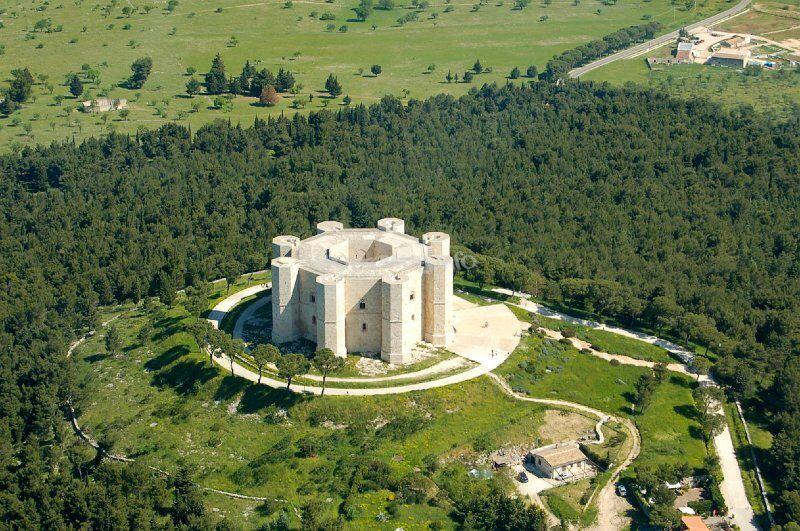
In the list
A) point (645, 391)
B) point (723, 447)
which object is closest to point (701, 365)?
point (645, 391)

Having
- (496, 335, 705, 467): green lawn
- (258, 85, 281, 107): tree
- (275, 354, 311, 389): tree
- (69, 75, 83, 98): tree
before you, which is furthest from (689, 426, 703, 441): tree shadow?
(69, 75, 83, 98): tree

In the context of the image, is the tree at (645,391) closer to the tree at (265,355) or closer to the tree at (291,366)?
the tree at (291,366)

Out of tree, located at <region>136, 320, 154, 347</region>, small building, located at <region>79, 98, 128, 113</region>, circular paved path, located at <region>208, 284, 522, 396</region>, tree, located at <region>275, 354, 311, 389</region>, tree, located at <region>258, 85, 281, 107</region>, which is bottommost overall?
tree, located at <region>136, 320, 154, 347</region>

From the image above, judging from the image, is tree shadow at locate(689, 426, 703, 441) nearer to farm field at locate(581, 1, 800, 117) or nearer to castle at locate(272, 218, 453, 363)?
castle at locate(272, 218, 453, 363)

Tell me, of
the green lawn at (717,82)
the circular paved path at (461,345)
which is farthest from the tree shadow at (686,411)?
the green lawn at (717,82)

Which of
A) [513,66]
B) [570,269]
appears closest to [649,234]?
[570,269]

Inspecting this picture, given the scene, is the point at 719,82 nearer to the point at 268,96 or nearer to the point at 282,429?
the point at 268,96
